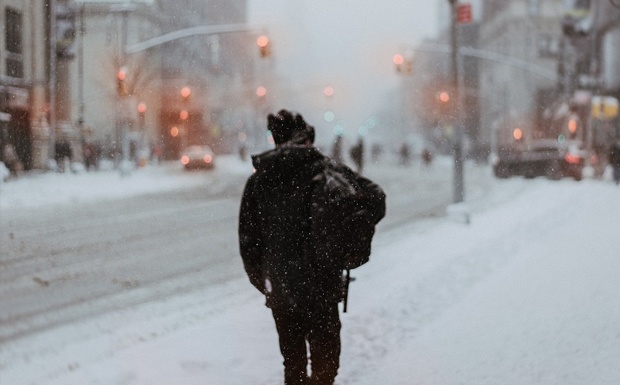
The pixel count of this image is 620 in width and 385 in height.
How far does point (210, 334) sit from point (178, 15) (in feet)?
223

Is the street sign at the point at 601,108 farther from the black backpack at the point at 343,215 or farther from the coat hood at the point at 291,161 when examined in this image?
the coat hood at the point at 291,161

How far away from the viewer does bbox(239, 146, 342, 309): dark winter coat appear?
3699 millimetres

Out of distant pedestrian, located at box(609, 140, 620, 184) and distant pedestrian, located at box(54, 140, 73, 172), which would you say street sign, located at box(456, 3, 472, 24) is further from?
distant pedestrian, located at box(54, 140, 73, 172)

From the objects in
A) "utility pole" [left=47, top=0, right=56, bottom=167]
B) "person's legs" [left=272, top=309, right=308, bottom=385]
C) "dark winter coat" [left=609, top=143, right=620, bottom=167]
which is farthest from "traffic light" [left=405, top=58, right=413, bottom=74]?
"person's legs" [left=272, top=309, right=308, bottom=385]

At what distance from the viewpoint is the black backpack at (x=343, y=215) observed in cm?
363

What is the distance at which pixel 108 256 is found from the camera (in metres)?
10.7

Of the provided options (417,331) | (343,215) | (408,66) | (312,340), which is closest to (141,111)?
(408,66)

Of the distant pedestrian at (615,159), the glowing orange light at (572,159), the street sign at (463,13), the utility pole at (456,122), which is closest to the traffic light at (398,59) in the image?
the glowing orange light at (572,159)

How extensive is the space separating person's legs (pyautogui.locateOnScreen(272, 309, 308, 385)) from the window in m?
32.1

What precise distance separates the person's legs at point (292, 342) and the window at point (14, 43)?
32.1m

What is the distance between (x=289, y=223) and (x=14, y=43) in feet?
109

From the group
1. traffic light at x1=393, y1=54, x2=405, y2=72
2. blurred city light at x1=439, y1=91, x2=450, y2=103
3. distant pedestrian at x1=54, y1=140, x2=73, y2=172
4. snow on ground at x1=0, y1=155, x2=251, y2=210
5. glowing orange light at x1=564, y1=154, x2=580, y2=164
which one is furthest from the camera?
distant pedestrian at x1=54, y1=140, x2=73, y2=172

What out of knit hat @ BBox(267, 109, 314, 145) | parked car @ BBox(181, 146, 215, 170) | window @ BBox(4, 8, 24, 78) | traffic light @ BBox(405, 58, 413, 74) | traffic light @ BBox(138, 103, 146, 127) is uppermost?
window @ BBox(4, 8, 24, 78)

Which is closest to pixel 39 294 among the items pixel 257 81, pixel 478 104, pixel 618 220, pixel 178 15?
pixel 618 220
